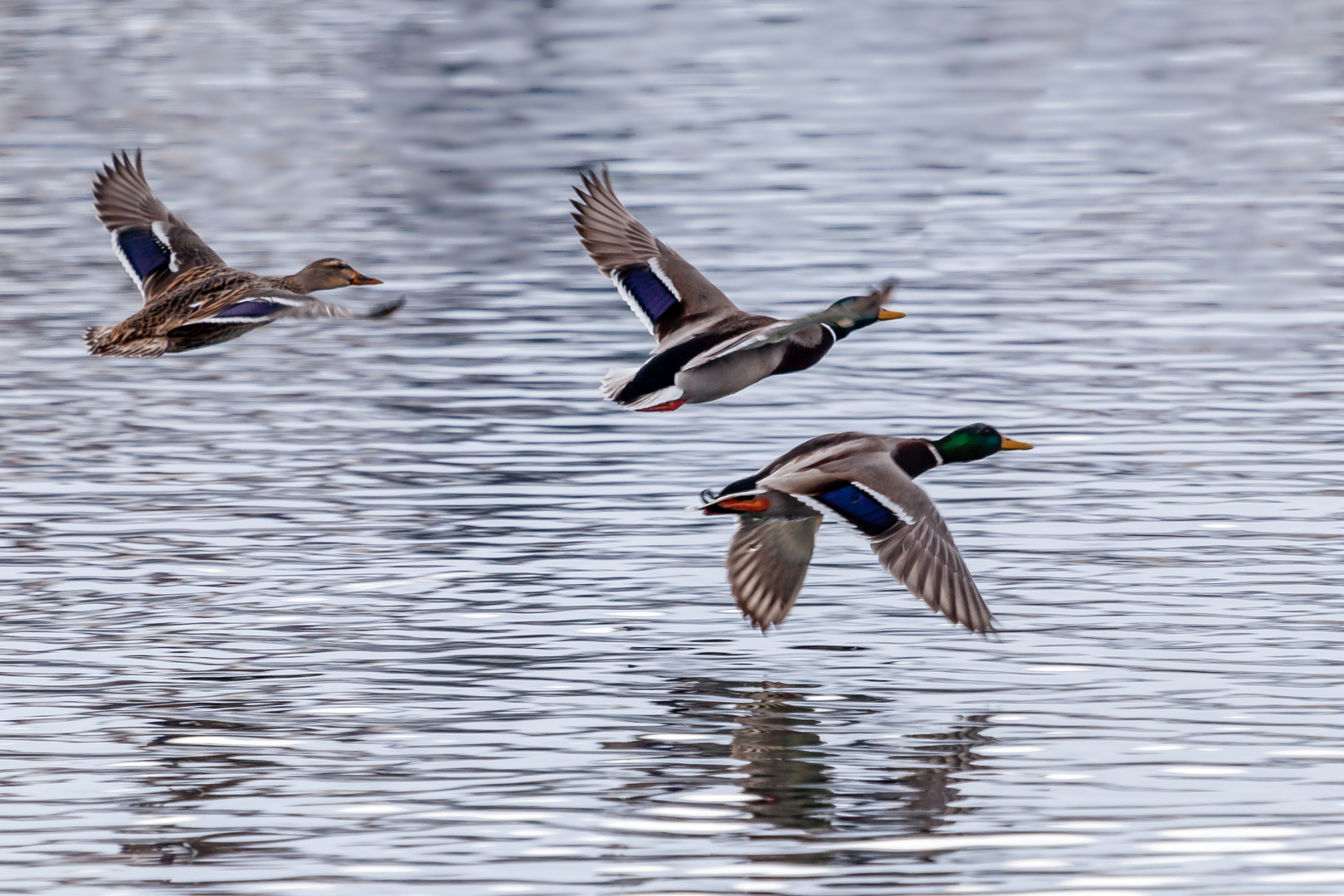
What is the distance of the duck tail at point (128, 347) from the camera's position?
48.2 feet

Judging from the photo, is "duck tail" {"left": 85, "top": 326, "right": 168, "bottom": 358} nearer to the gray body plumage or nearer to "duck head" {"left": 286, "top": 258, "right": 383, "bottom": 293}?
"duck head" {"left": 286, "top": 258, "right": 383, "bottom": 293}

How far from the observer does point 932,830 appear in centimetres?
1101

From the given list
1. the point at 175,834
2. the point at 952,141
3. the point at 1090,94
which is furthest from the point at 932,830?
the point at 1090,94

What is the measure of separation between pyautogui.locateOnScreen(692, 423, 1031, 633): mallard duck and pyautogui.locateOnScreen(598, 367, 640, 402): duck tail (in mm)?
954

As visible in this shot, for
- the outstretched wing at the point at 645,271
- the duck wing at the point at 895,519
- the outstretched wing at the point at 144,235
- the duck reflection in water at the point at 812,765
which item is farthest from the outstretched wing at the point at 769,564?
the outstretched wing at the point at 144,235

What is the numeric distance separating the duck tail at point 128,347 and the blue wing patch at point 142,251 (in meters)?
1.70

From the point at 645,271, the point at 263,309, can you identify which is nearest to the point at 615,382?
the point at 645,271

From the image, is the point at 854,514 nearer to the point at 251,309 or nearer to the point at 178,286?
the point at 251,309

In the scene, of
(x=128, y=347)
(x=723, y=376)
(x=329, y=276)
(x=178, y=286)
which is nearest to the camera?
(x=723, y=376)

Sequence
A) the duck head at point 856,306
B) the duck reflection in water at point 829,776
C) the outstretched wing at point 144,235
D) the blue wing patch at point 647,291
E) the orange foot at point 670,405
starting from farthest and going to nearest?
the outstretched wing at point 144,235
the blue wing patch at point 647,291
the orange foot at point 670,405
the duck head at point 856,306
the duck reflection in water at point 829,776

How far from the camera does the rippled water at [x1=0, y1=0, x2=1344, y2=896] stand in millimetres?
11117

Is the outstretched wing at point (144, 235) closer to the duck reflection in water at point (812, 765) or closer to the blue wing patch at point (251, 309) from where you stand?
the blue wing patch at point (251, 309)

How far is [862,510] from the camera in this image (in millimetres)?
13094

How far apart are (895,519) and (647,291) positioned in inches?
116
